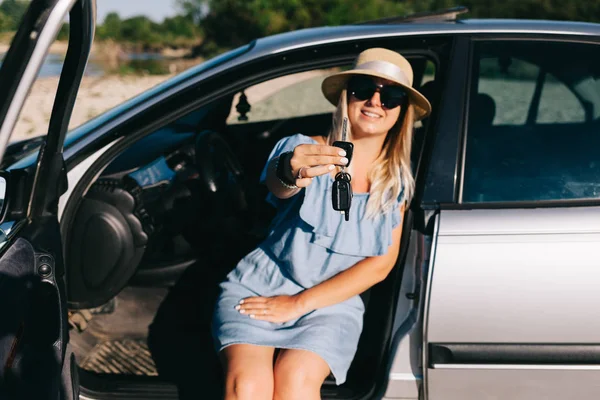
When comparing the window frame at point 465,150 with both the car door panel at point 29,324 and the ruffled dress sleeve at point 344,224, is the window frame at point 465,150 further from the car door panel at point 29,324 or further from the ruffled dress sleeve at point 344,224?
the car door panel at point 29,324

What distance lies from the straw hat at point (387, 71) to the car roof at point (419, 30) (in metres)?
0.13

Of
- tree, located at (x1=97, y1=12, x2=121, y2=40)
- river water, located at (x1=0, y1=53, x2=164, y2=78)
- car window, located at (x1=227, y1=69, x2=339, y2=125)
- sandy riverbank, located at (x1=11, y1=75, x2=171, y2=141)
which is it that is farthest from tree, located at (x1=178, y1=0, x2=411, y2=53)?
car window, located at (x1=227, y1=69, x2=339, y2=125)

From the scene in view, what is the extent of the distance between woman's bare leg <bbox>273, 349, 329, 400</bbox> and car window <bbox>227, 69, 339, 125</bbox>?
129cm

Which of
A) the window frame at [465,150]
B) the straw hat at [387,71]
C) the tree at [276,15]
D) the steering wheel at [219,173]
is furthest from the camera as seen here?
the tree at [276,15]

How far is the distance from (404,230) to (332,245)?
0.85ft

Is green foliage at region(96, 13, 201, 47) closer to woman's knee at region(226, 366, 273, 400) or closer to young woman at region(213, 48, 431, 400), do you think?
young woman at region(213, 48, 431, 400)

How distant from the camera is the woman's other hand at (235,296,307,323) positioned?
2.09 metres

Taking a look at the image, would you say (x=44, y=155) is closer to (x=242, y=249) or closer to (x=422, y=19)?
(x=242, y=249)

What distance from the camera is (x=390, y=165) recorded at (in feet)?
6.92

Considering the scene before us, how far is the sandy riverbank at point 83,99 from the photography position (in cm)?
1066

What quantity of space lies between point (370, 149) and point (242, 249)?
35.8 inches

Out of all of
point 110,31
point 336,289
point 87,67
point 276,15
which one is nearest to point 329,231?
point 336,289

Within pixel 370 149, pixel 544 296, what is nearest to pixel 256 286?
pixel 370 149

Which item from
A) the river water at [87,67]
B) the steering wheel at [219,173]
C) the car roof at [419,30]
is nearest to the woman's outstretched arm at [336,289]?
the car roof at [419,30]
